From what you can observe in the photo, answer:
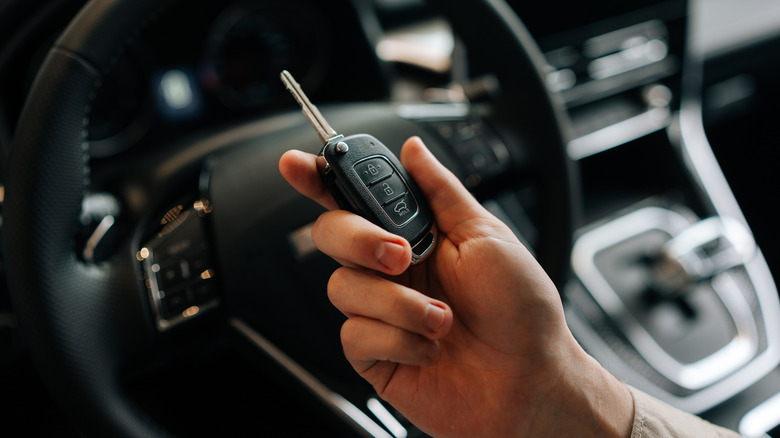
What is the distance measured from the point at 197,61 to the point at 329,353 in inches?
27.4

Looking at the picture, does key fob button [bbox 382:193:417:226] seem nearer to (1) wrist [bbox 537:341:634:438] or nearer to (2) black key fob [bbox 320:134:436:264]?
(2) black key fob [bbox 320:134:436:264]

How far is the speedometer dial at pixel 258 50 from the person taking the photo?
109 cm

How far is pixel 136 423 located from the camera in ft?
1.68

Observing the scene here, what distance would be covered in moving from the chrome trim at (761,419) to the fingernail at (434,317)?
2.55 ft

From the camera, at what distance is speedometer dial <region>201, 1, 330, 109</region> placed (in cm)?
109

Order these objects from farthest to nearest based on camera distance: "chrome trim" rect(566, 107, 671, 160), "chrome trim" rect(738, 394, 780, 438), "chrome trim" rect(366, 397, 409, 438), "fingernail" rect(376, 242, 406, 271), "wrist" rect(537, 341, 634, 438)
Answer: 1. "chrome trim" rect(566, 107, 671, 160)
2. "chrome trim" rect(738, 394, 780, 438)
3. "chrome trim" rect(366, 397, 409, 438)
4. "wrist" rect(537, 341, 634, 438)
5. "fingernail" rect(376, 242, 406, 271)

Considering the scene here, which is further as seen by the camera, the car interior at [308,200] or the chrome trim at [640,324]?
the chrome trim at [640,324]

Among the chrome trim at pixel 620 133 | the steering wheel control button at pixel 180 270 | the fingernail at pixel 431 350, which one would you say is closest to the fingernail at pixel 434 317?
the fingernail at pixel 431 350

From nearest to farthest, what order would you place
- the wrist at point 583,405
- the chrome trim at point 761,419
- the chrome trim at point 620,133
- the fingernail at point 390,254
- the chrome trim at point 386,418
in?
the fingernail at point 390,254 < the wrist at point 583,405 < the chrome trim at point 386,418 < the chrome trim at point 761,419 < the chrome trim at point 620,133

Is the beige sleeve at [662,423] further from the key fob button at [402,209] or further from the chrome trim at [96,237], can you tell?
the chrome trim at [96,237]

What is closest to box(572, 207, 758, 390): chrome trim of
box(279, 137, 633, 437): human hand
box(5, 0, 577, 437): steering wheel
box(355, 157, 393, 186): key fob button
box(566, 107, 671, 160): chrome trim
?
box(566, 107, 671, 160): chrome trim

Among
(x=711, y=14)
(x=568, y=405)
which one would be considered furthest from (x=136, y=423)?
(x=711, y=14)

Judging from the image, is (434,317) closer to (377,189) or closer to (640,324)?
(377,189)

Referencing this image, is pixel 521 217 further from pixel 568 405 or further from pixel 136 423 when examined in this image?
pixel 136 423
